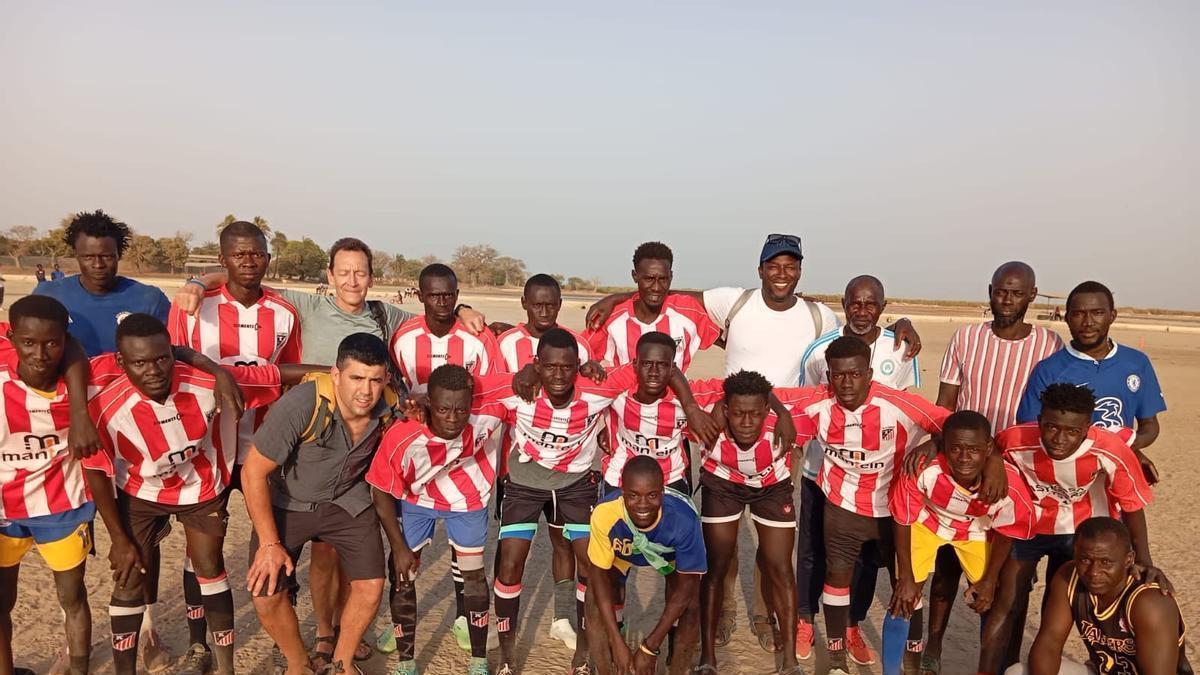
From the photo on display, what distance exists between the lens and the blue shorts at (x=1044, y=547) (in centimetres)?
441

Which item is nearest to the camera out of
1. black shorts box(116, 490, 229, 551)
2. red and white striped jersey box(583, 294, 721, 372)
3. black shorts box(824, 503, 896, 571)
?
black shorts box(116, 490, 229, 551)

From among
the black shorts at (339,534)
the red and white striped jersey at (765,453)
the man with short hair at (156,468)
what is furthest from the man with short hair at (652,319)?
the man with short hair at (156,468)

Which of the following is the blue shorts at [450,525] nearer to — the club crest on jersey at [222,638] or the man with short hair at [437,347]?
the man with short hair at [437,347]

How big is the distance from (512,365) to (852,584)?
2947 mm

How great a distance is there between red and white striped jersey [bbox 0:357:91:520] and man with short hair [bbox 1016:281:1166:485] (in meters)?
5.96

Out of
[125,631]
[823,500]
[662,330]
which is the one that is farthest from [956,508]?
[125,631]

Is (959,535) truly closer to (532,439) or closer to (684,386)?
(684,386)

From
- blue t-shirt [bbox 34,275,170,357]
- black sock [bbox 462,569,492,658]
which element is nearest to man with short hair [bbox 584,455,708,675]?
black sock [bbox 462,569,492,658]

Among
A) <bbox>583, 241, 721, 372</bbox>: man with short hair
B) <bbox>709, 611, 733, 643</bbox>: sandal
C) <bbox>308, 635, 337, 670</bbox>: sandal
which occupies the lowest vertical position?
<bbox>709, 611, 733, 643</bbox>: sandal

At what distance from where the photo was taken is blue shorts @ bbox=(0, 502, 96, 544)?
4273 millimetres

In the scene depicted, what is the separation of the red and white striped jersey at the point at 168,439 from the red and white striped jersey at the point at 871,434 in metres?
3.77

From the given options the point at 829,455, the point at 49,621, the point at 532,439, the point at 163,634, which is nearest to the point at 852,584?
the point at 829,455

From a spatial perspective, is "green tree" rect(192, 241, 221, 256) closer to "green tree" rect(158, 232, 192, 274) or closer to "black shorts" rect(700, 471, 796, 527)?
"green tree" rect(158, 232, 192, 274)

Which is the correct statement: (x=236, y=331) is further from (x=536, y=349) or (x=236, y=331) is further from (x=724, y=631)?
(x=724, y=631)
